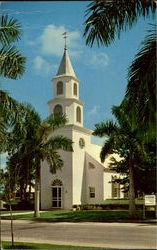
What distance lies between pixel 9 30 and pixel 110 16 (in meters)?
2.59

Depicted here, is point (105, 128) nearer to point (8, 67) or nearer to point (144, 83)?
point (8, 67)

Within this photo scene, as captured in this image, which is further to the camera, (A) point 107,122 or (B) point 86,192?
(B) point 86,192

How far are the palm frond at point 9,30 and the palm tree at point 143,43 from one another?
2.04m

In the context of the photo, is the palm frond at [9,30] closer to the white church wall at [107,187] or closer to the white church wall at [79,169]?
the white church wall at [79,169]

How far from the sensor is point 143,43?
7.54 metres

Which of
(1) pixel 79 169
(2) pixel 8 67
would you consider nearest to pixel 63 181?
(1) pixel 79 169

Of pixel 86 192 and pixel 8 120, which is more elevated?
pixel 8 120

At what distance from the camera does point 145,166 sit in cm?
2131

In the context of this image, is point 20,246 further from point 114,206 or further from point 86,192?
point 86,192

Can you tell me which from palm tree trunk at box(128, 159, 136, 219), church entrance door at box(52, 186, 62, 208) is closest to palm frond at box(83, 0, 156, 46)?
palm tree trunk at box(128, 159, 136, 219)

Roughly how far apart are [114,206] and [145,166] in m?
5.58

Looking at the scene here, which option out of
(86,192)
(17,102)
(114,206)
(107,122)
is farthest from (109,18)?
(86,192)

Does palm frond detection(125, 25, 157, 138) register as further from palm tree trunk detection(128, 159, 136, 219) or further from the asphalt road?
palm tree trunk detection(128, 159, 136, 219)

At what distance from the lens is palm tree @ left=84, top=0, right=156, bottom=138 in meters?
7.41
